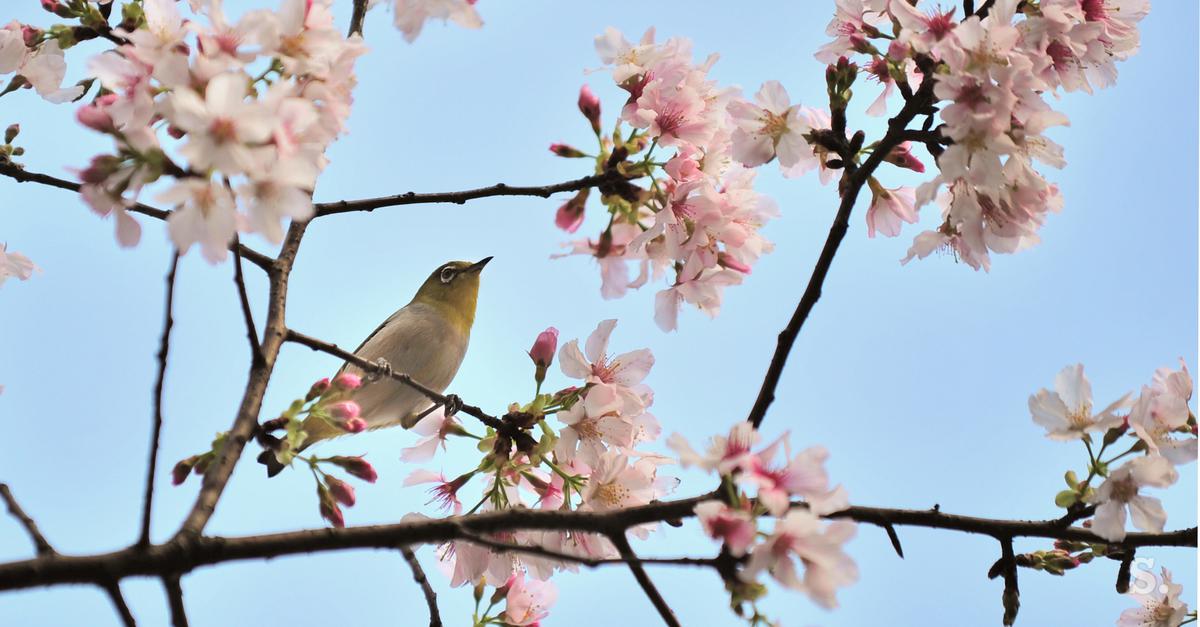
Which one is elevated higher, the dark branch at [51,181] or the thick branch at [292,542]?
the dark branch at [51,181]

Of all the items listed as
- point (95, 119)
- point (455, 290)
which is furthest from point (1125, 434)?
point (455, 290)

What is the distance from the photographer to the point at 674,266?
12.9 feet

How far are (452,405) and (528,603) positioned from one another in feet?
2.58

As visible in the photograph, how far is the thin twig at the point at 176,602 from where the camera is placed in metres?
2.44

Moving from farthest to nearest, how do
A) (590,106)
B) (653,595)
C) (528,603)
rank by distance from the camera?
(528,603) → (590,106) → (653,595)

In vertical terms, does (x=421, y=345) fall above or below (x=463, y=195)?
above

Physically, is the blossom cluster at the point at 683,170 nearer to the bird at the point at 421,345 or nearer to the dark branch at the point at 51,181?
the dark branch at the point at 51,181

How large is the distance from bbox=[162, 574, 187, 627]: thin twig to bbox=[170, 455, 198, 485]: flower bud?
76 centimetres

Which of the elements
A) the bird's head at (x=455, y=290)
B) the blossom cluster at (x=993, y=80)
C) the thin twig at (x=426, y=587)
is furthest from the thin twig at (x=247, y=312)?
the bird's head at (x=455, y=290)

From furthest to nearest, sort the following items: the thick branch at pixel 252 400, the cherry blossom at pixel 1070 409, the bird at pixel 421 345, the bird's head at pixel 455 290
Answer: the bird's head at pixel 455 290, the bird at pixel 421 345, the cherry blossom at pixel 1070 409, the thick branch at pixel 252 400

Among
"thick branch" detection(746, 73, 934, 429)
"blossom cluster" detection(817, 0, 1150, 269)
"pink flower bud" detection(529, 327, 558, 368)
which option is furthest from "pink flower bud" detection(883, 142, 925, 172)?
"pink flower bud" detection(529, 327, 558, 368)

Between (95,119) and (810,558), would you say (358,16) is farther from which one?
(810,558)

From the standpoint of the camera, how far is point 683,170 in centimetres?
374

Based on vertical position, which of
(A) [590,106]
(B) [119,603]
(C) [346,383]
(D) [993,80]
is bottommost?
(B) [119,603]
